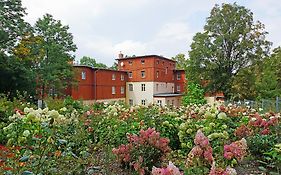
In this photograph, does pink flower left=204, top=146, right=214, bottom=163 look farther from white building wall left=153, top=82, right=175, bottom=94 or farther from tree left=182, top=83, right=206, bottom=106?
white building wall left=153, top=82, right=175, bottom=94

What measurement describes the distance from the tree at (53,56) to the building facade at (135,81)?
4663 millimetres

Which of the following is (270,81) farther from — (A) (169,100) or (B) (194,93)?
(A) (169,100)

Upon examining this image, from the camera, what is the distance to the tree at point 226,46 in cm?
2466

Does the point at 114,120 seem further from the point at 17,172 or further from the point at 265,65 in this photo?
the point at 265,65

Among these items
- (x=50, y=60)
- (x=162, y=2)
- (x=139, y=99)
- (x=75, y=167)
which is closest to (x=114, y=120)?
(x=75, y=167)

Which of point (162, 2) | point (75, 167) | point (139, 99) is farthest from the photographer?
point (139, 99)

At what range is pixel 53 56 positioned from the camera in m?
23.1

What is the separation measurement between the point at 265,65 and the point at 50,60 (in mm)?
18712

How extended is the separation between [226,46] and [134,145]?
23346mm

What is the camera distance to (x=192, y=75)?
26109 mm

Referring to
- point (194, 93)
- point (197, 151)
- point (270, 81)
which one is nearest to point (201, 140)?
point (197, 151)

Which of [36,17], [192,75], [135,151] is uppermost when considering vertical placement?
[36,17]

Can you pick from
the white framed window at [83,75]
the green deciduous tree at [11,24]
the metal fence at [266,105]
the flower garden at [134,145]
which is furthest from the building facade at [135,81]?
the flower garden at [134,145]

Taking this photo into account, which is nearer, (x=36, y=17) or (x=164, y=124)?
(x=164, y=124)
